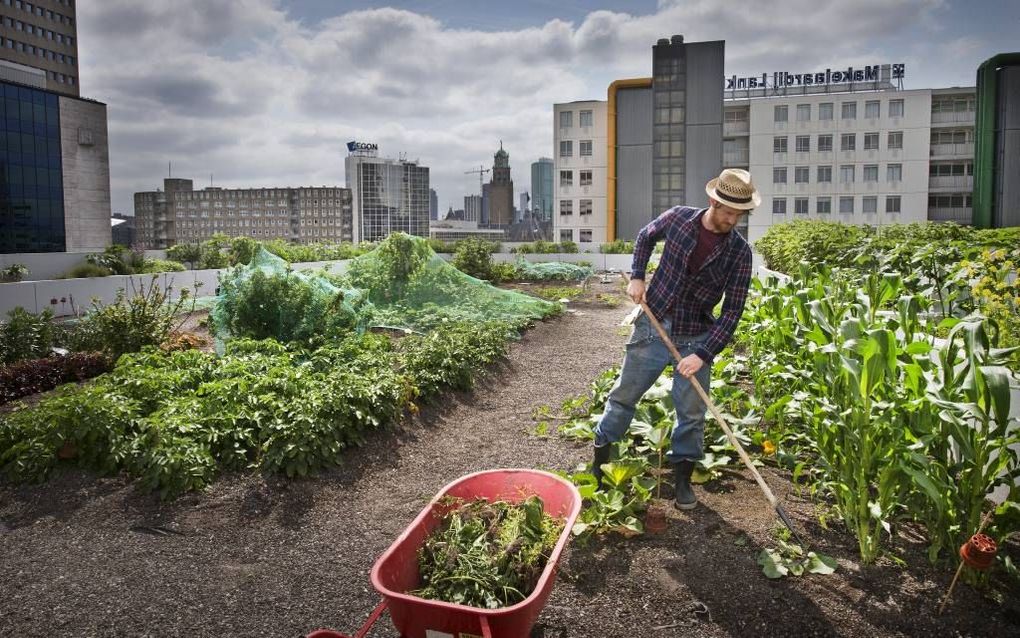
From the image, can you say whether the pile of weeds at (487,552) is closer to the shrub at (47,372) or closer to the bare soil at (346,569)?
the bare soil at (346,569)

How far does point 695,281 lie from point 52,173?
53564 millimetres

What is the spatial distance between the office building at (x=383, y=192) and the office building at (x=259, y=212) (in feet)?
34.2

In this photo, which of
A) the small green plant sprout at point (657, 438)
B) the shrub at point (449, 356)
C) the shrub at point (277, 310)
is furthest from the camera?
the shrub at point (277, 310)

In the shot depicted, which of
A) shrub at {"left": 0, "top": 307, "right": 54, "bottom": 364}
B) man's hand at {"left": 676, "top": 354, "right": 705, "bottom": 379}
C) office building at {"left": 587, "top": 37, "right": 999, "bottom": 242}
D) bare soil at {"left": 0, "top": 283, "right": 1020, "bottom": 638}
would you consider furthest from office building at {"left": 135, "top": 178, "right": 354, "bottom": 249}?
man's hand at {"left": 676, "top": 354, "right": 705, "bottom": 379}

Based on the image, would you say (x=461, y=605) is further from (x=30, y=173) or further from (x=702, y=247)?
(x=30, y=173)

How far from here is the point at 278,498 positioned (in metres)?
4.32

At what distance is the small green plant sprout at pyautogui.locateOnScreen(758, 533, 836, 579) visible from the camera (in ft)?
10.6

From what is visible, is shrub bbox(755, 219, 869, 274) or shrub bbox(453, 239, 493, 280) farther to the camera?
shrub bbox(453, 239, 493, 280)

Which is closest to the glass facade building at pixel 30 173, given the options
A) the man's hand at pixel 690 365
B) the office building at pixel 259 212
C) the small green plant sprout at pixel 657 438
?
the small green plant sprout at pixel 657 438

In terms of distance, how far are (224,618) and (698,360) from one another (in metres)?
2.59

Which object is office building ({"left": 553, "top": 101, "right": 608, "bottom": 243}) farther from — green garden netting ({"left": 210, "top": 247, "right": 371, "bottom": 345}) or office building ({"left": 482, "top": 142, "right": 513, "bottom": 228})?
office building ({"left": 482, "top": 142, "right": 513, "bottom": 228})

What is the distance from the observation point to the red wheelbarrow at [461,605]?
234 cm

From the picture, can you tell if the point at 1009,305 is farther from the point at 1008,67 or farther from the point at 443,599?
the point at 1008,67

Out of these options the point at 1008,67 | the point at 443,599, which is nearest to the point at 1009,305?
the point at 443,599
